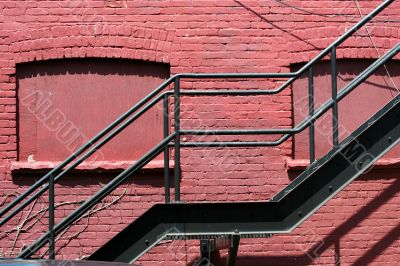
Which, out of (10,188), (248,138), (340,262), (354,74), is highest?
(354,74)

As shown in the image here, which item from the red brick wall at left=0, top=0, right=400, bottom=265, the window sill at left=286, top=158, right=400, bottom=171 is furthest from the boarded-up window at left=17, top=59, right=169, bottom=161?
the window sill at left=286, top=158, right=400, bottom=171

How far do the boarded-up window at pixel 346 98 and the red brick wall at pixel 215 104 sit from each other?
15 cm

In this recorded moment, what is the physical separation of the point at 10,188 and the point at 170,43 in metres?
2.29

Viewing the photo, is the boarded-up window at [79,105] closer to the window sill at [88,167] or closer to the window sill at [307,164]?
the window sill at [88,167]

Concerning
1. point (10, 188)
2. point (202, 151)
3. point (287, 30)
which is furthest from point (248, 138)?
point (10, 188)

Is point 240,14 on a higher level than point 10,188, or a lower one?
higher

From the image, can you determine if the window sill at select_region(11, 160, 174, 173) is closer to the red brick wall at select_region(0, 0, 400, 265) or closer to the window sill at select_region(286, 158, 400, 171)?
the red brick wall at select_region(0, 0, 400, 265)

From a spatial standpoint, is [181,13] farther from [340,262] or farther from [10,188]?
[340,262]

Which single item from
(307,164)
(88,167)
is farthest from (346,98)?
(88,167)

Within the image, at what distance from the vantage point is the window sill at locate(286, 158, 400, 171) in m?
8.16

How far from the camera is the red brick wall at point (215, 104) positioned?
→ 26.8 feet

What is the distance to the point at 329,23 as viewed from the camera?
27.5 ft

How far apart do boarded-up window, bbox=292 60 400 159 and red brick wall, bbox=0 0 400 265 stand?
150 mm

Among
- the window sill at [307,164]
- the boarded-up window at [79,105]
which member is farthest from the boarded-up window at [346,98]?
the boarded-up window at [79,105]
